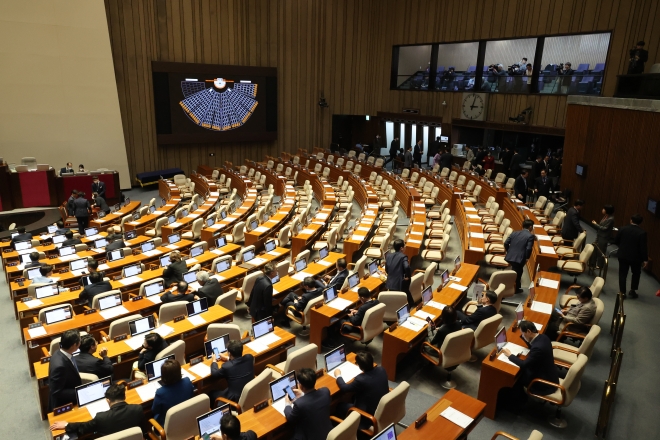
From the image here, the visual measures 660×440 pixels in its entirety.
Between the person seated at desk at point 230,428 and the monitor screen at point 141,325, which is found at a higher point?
the person seated at desk at point 230,428

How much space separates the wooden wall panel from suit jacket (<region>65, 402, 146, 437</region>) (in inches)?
641

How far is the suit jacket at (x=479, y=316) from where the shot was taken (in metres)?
6.18

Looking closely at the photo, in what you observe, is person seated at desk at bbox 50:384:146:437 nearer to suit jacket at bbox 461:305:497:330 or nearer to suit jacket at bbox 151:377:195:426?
suit jacket at bbox 151:377:195:426

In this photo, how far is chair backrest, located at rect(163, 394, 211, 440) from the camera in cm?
412

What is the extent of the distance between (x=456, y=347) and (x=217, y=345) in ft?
9.16

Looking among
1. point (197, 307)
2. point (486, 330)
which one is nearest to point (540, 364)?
point (486, 330)

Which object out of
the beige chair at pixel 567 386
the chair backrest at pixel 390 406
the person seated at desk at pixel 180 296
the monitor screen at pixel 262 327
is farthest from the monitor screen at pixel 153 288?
the beige chair at pixel 567 386

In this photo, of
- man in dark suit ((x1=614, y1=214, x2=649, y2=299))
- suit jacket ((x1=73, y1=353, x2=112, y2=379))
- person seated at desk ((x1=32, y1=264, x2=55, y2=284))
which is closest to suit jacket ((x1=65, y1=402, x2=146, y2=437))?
suit jacket ((x1=73, y1=353, x2=112, y2=379))

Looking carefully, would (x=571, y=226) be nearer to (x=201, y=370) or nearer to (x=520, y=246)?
(x=520, y=246)

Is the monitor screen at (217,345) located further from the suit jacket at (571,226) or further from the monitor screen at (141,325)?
the suit jacket at (571,226)

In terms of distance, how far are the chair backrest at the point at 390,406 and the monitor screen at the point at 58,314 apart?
4.44 m

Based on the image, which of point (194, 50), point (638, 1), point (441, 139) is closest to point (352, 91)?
point (441, 139)

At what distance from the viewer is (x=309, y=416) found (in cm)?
423

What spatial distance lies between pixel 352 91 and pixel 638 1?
12.5m
